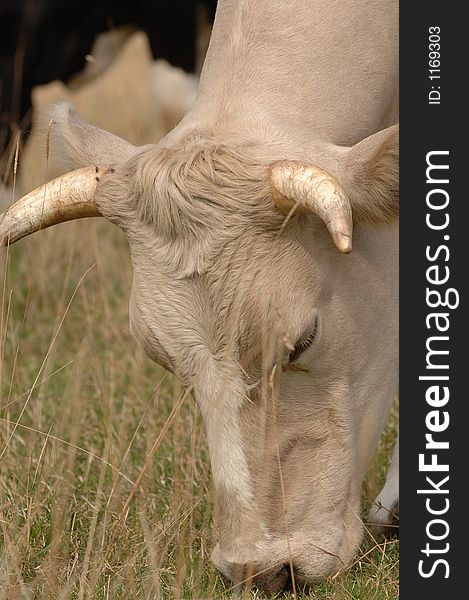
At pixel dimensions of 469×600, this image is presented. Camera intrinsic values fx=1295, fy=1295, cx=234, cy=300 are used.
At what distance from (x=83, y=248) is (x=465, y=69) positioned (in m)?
3.62

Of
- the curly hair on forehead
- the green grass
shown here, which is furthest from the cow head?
the green grass

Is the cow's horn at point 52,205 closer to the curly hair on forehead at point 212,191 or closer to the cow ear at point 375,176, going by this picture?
the curly hair on forehead at point 212,191

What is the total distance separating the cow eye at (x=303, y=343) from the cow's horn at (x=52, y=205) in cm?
65

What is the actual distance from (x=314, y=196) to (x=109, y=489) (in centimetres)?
148

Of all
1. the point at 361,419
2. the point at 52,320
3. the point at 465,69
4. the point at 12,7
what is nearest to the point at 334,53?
the point at 465,69

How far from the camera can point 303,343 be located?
132 inches

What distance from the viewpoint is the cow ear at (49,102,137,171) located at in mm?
3635

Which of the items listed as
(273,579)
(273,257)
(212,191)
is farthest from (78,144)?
(273,579)

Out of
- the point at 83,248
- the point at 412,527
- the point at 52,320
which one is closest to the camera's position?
the point at 412,527

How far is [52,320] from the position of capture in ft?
20.1

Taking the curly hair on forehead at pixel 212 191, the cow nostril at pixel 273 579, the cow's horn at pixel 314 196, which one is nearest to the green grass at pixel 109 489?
the cow nostril at pixel 273 579

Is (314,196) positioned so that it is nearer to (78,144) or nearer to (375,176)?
(375,176)

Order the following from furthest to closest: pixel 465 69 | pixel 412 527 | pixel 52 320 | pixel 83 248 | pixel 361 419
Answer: pixel 83 248 < pixel 52 320 < pixel 361 419 < pixel 465 69 < pixel 412 527

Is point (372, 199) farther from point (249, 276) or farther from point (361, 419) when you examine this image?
point (361, 419)
